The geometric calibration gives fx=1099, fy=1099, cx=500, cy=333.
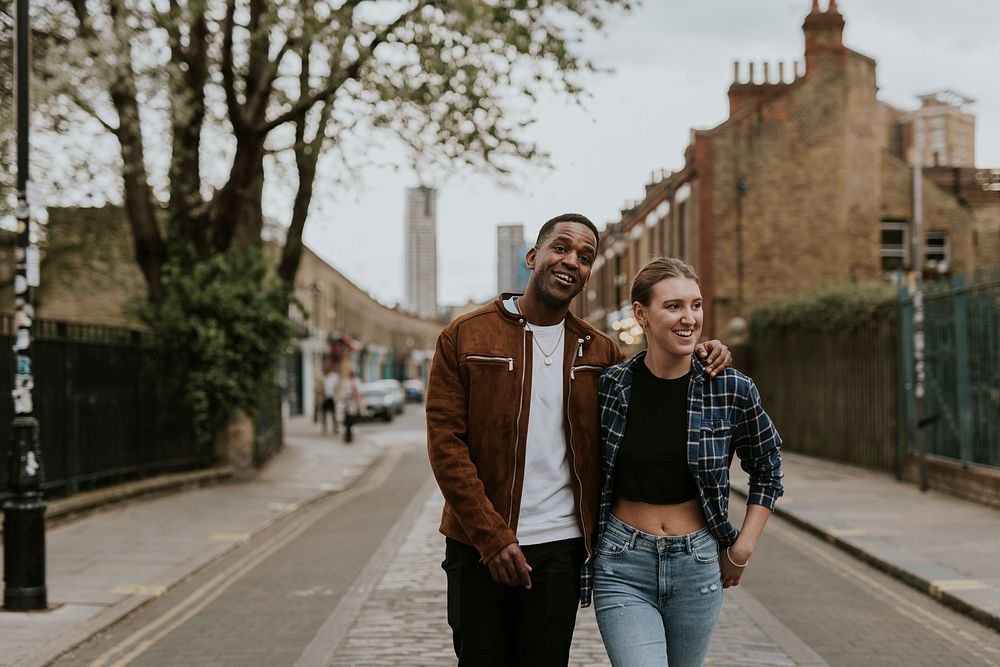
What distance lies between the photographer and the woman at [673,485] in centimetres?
318

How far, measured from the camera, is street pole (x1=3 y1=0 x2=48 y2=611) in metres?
7.34

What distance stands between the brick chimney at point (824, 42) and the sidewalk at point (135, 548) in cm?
1847

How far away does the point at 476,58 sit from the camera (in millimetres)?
16125

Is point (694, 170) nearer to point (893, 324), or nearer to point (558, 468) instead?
point (893, 324)

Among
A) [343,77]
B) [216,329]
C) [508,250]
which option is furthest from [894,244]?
[508,250]

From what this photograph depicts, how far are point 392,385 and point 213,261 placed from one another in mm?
27628

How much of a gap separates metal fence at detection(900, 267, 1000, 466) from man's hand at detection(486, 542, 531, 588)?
10.5 metres

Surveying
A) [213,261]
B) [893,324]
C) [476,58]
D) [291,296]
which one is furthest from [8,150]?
[893,324]

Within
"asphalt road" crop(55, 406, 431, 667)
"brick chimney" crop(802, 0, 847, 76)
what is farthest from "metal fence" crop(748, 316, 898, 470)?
"brick chimney" crop(802, 0, 847, 76)

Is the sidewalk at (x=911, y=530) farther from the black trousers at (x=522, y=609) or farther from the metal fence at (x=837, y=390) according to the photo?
the black trousers at (x=522, y=609)

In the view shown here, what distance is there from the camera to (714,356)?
129 inches

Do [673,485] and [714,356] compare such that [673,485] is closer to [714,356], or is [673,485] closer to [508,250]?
[714,356]

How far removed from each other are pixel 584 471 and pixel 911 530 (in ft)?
27.8

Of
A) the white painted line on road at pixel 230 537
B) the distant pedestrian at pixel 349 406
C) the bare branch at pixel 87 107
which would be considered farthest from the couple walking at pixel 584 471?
the distant pedestrian at pixel 349 406
